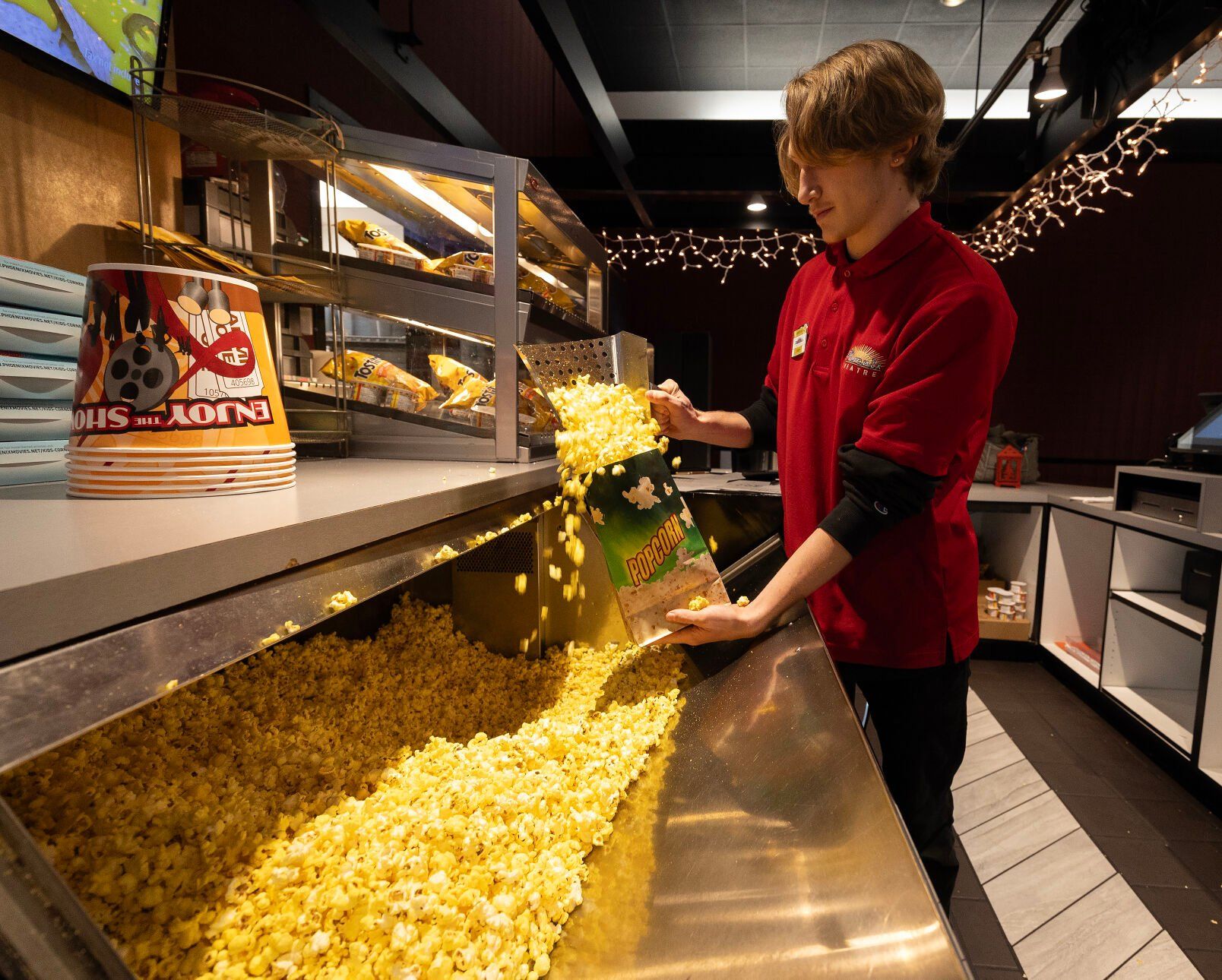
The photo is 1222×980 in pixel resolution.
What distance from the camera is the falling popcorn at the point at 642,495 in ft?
A: 3.57

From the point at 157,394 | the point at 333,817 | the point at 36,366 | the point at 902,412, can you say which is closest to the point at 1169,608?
the point at 902,412

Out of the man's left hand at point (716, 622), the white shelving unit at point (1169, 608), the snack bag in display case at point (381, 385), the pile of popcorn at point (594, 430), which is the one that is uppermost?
the snack bag in display case at point (381, 385)

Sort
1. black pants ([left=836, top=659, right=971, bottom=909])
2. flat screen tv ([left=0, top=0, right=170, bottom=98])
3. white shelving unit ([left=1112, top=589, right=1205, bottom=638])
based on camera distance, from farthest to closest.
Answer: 1. white shelving unit ([left=1112, top=589, right=1205, bottom=638])
2. black pants ([left=836, top=659, right=971, bottom=909])
3. flat screen tv ([left=0, top=0, right=170, bottom=98])

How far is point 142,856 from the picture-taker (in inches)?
26.2

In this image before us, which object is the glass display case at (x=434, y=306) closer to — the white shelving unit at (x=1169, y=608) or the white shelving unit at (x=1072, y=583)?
the white shelving unit at (x=1169, y=608)

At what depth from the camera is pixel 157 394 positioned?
27.3 inches

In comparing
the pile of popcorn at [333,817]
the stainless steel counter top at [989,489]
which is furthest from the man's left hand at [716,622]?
the stainless steel counter top at [989,489]

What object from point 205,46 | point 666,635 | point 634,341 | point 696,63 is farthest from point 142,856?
point 696,63

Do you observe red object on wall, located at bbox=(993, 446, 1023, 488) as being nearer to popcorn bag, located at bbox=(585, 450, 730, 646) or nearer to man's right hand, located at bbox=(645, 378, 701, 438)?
man's right hand, located at bbox=(645, 378, 701, 438)

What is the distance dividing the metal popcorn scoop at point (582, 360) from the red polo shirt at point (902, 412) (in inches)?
15.1

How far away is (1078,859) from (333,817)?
8.03 feet

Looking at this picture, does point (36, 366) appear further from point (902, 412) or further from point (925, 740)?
point (925, 740)

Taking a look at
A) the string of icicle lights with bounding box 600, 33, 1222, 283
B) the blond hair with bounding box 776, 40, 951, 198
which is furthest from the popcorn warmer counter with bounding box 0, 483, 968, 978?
the string of icicle lights with bounding box 600, 33, 1222, 283

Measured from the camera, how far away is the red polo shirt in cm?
110
